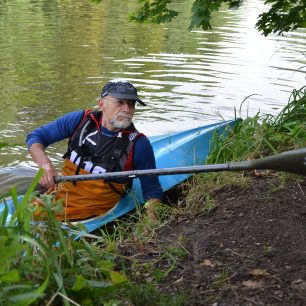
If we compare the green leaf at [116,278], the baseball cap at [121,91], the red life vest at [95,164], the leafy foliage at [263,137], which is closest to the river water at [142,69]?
the leafy foliage at [263,137]

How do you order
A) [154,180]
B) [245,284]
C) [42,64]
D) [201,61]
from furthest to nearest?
[201,61], [42,64], [154,180], [245,284]

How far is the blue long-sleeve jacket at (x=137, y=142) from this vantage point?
4.42 metres

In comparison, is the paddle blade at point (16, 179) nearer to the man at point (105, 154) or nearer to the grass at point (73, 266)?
the man at point (105, 154)

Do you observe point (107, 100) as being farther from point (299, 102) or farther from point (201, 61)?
point (201, 61)

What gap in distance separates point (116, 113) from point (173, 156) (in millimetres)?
1047

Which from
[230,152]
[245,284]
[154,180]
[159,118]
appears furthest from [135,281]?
[159,118]

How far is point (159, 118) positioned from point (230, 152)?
135 inches

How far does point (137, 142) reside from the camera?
4438 mm

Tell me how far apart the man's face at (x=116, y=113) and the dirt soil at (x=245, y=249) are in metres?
0.98

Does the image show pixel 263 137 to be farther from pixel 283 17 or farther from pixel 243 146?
pixel 283 17

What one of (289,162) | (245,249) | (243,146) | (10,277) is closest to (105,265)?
(10,277)

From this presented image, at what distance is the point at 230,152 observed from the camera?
4.91 metres

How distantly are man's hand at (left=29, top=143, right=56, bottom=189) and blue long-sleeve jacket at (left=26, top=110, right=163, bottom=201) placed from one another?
7cm

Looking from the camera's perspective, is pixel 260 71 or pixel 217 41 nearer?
pixel 260 71
